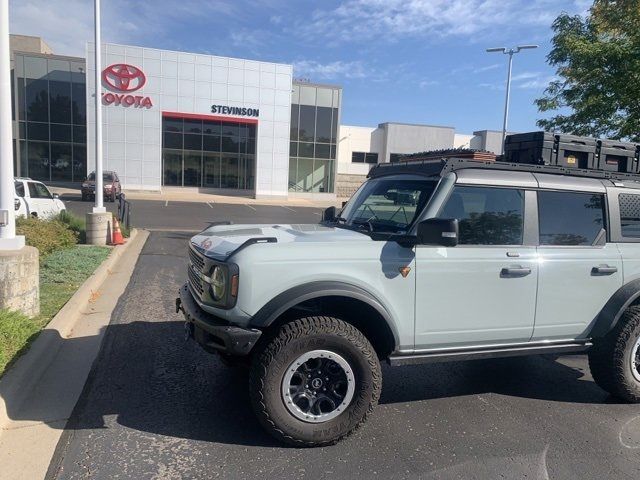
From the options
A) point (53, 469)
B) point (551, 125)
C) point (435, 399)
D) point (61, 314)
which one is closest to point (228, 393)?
point (53, 469)

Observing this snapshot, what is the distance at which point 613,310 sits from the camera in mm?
4285

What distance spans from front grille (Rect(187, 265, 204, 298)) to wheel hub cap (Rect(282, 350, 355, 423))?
3.09ft

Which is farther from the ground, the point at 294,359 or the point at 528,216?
the point at 528,216

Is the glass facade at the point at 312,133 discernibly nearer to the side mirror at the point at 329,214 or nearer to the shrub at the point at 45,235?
the shrub at the point at 45,235

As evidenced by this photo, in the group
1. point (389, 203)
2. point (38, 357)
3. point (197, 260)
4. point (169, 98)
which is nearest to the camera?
point (197, 260)

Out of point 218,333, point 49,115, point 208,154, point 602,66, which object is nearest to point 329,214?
point 218,333

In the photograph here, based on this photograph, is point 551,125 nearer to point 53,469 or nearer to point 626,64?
point 626,64

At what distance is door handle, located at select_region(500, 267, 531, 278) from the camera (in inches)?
154

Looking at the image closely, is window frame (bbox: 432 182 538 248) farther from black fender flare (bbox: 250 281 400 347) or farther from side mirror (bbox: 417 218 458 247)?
black fender flare (bbox: 250 281 400 347)

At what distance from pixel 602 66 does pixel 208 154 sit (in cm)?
3188

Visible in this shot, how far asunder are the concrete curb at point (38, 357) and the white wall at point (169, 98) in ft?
98.5

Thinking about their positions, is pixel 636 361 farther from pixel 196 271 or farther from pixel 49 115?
pixel 49 115

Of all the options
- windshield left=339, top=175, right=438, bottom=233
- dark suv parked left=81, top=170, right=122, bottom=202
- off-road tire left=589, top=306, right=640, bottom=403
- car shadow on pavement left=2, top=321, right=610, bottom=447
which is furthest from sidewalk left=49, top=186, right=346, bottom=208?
off-road tire left=589, top=306, right=640, bottom=403

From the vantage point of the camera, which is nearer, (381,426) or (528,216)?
(381,426)
